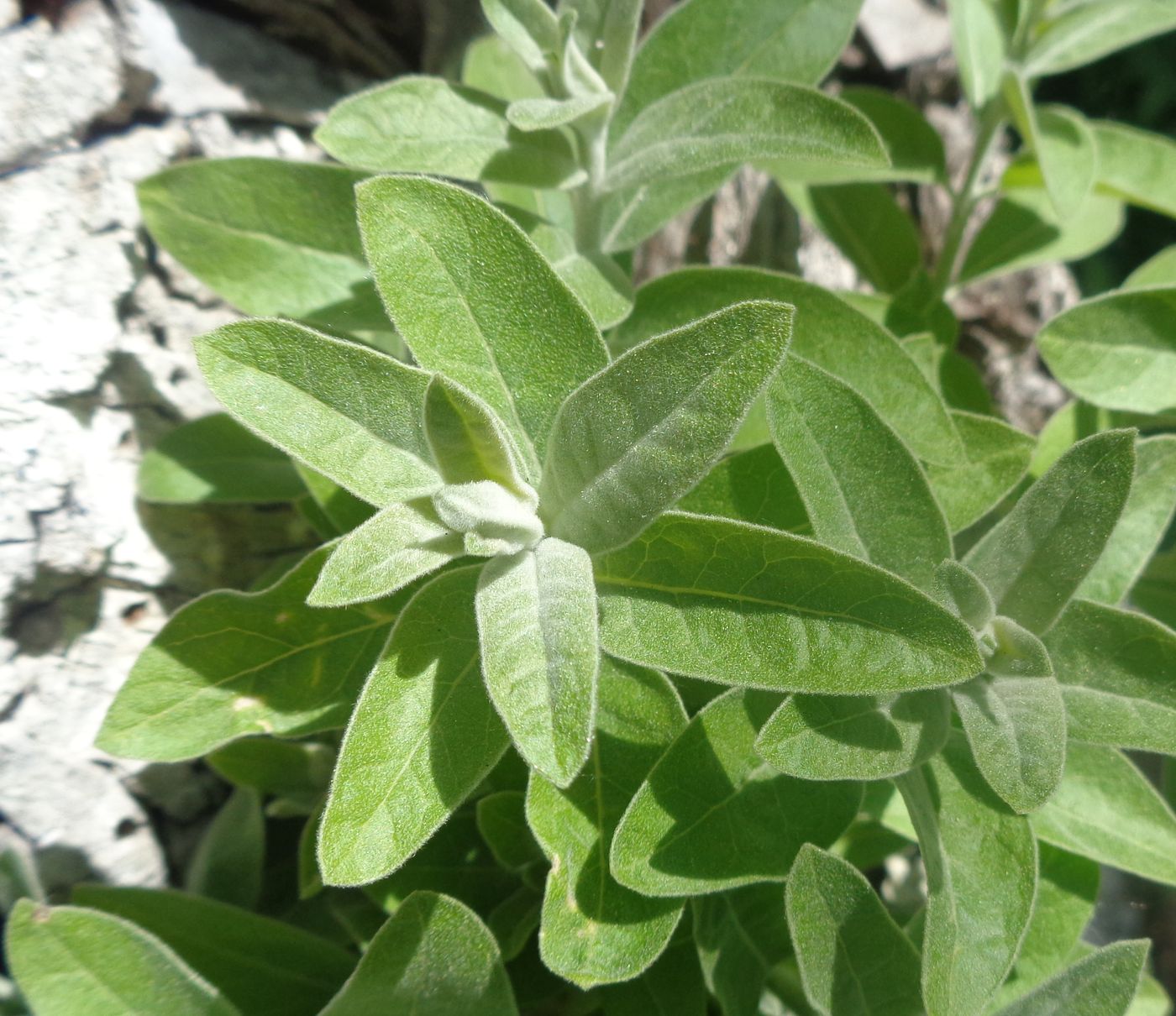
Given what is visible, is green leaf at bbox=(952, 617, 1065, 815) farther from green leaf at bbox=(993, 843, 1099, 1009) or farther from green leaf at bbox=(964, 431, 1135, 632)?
green leaf at bbox=(993, 843, 1099, 1009)

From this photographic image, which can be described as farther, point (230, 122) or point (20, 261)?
point (230, 122)

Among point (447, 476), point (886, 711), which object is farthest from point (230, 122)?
point (886, 711)

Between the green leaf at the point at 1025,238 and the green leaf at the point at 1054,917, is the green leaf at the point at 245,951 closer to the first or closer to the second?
the green leaf at the point at 1054,917

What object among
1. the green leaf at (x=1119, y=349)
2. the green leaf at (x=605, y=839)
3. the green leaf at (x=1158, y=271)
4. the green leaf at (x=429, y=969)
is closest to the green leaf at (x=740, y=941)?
the green leaf at (x=605, y=839)

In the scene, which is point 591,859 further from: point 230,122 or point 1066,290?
point 1066,290

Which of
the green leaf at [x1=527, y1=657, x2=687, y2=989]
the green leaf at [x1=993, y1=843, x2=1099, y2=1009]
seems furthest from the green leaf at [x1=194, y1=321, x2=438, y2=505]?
the green leaf at [x1=993, y1=843, x2=1099, y2=1009]

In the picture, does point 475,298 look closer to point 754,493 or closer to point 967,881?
point 754,493
